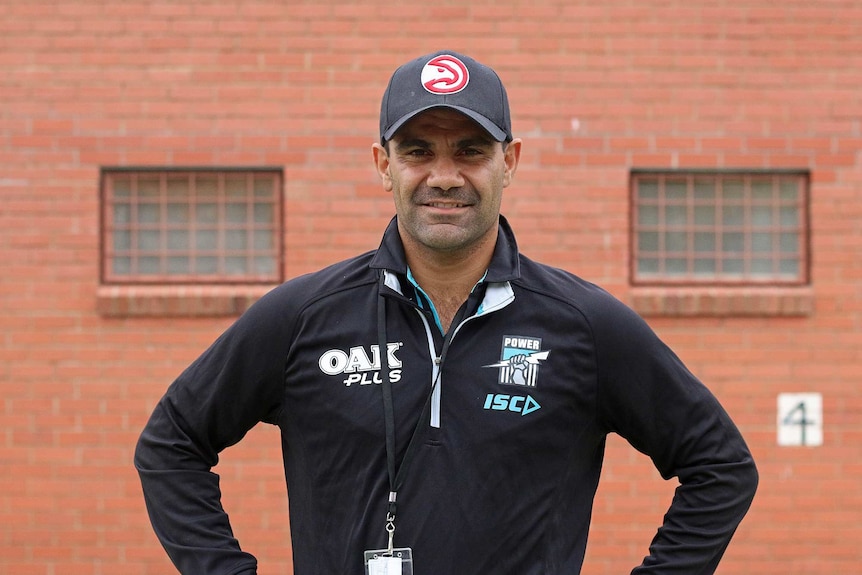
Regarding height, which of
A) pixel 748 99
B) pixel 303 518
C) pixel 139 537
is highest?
pixel 748 99

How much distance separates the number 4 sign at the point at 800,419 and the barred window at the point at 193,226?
2834 millimetres

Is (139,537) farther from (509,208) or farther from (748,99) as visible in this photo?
(748,99)

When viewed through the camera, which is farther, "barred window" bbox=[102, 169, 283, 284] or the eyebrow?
"barred window" bbox=[102, 169, 283, 284]

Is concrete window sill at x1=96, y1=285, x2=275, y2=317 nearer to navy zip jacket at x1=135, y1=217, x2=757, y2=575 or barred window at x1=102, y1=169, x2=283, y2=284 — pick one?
barred window at x1=102, y1=169, x2=283, y2=284

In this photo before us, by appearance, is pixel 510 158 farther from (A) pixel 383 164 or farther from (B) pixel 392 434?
(B) pixel 392 434

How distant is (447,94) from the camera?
261 cm

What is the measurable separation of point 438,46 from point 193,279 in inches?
72.1

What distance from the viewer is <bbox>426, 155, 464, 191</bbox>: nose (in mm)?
2627

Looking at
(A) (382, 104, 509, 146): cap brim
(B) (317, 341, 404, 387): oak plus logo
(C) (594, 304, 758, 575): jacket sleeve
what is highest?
(A) (382, 104, 509, 146): cap brim

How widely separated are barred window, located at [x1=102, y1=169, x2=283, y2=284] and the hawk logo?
13.6 ft

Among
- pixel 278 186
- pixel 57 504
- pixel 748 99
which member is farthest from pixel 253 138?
pixel 748 99

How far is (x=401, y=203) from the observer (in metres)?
2.71

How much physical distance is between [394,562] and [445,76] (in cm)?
103

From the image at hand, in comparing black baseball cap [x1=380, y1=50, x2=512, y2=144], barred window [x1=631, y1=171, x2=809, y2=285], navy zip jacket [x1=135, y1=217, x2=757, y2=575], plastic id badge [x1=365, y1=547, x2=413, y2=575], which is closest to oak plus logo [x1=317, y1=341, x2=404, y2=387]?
navy zip jacket [x1=135, y1=217, x2=757, y2=575]
